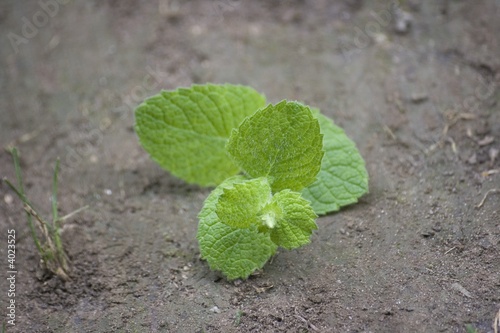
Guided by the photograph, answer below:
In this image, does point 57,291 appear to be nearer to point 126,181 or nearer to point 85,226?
point 85,226

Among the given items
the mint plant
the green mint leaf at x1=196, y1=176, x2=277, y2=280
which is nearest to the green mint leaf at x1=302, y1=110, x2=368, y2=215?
the mint plant

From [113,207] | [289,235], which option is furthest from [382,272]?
[113,207]

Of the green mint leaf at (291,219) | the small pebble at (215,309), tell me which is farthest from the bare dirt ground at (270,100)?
the green mint leaf at (291,219)

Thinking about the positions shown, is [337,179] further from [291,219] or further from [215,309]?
[215,309]

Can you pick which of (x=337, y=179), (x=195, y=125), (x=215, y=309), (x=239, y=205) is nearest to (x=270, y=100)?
(x=195, y=125)

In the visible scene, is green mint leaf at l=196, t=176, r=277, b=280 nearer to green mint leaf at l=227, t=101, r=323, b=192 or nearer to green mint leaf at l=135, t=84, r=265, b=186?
green mint leaf at l=227, t=101, r=323, b=192

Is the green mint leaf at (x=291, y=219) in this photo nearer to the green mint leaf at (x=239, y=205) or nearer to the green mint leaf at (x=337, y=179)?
the green mint leaf at (x=239, y=205)

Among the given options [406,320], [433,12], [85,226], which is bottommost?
[406,320]
